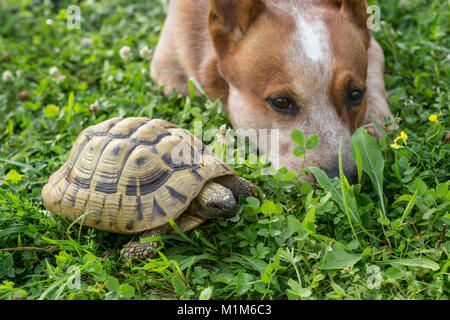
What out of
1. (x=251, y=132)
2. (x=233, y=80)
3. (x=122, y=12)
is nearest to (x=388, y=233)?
(x=251, y=132)

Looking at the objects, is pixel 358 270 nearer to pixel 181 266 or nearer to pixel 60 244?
pixel 181 266

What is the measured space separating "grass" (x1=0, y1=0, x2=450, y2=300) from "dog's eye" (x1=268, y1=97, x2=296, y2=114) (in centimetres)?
42

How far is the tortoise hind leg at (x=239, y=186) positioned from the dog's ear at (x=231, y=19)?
96 cm

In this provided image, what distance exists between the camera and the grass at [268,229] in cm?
192

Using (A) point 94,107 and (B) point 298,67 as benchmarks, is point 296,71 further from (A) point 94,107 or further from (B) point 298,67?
(A) point 94,107

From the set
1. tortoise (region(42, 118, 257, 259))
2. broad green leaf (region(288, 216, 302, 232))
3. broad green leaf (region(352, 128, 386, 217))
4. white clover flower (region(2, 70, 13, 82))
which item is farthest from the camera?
white clover flower (region(2, 70, 13, 82))

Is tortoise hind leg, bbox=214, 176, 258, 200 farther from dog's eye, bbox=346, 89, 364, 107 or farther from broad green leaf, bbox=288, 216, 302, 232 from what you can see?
dog's eye, bbox=346, 89, 364, 107

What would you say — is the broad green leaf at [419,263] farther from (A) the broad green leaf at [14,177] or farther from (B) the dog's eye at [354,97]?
(A) the broad green leaf at [14,177]

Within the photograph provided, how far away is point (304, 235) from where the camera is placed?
202 centimetres

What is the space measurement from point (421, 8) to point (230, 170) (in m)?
3.00

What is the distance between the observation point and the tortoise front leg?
2.12m

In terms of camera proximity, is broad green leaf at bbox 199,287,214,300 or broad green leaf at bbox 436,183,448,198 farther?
broad green leaf at bbox 436,183,448,198

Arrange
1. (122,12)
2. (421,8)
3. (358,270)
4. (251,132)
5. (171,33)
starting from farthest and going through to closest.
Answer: (122,12) → (421,8) → (171,33) → (251,132) → (358,270)

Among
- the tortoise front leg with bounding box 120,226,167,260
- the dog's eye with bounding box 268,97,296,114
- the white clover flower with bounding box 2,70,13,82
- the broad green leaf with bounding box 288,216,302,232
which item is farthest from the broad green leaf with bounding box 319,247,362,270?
the white clover flower with bounding box 2,70,13,82
